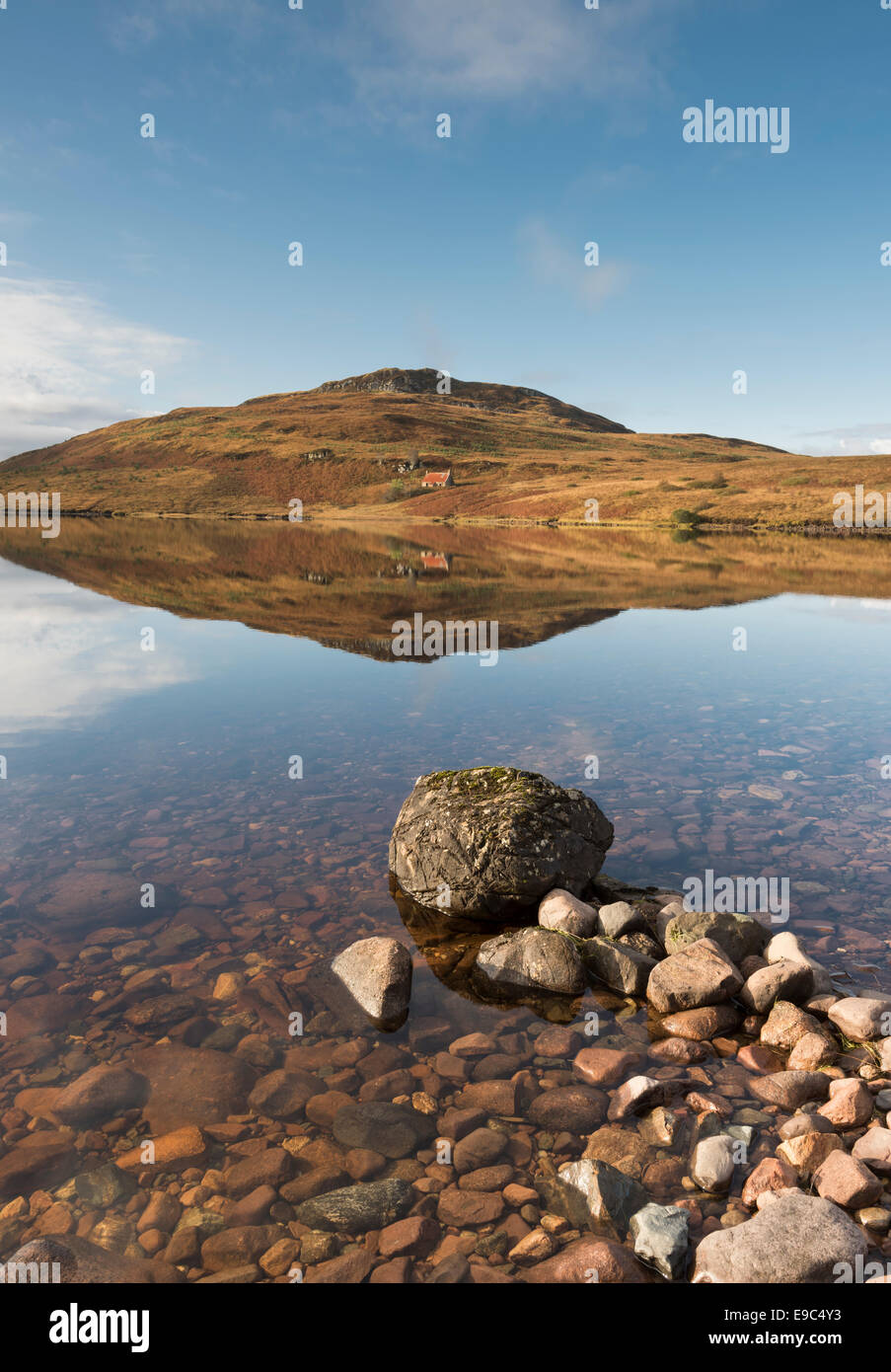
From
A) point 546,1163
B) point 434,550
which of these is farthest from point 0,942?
point 434,550

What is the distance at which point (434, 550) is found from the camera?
63.9 m

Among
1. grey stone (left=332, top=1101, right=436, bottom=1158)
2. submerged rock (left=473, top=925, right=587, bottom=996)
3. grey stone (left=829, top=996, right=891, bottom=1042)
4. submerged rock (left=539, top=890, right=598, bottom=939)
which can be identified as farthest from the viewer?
submerged rock (left=539, top=890, right=598, bottom=939)

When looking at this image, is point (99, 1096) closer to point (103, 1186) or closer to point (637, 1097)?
point (103, 1186)

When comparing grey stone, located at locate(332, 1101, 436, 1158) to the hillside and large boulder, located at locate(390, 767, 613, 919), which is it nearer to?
large boulder, located at locate(390, 767, 613, 919)

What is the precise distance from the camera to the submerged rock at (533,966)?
8492 millimetres

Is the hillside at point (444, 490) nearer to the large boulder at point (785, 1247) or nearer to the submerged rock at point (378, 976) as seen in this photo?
the submerged rock at point (378, 976)

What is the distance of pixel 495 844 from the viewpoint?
1003 centimetres

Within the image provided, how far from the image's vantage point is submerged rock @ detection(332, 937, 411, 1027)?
26.0ft

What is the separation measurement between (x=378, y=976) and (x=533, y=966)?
1.79 metres

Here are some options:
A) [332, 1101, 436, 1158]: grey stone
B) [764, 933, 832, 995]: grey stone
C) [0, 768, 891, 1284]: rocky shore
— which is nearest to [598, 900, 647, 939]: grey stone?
[0, 768, 891, 1284]: rocky shore

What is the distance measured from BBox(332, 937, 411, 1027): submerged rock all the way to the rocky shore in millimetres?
28

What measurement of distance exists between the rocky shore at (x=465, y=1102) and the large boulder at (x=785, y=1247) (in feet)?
0.05

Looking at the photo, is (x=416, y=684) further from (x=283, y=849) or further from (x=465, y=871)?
(x=465, y=871)
